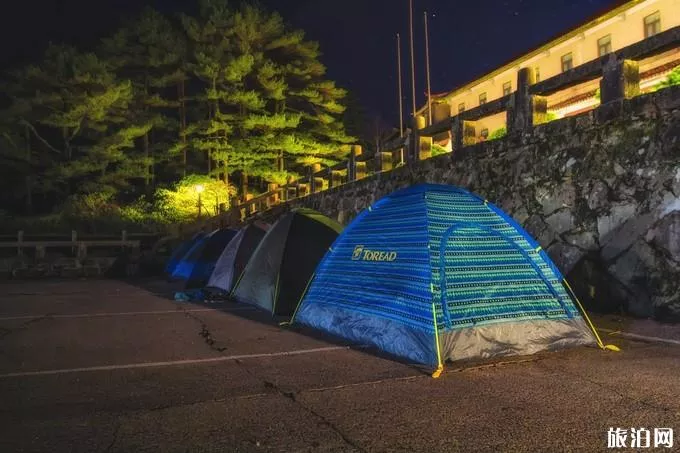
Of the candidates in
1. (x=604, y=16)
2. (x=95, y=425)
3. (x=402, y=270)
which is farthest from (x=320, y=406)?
(x=604, y=16)

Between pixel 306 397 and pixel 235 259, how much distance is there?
6167 mm

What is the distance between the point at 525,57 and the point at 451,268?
64.8 feet

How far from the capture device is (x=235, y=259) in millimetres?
9508

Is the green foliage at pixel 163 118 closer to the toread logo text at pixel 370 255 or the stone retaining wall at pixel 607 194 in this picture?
the stone retaining wall at pixel 607 194

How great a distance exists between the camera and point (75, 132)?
1064 inches

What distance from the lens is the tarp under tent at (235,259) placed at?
949 centimetres

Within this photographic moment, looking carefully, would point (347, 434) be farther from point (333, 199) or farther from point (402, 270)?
point (333, 199)

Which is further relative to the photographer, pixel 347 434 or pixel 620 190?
pixel 620 190

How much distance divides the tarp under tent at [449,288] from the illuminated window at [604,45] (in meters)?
17.4

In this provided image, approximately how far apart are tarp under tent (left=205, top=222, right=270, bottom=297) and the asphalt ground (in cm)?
355

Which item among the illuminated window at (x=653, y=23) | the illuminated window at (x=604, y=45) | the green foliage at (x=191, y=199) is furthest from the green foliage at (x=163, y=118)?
the illuminated window at (x=653, y=23)

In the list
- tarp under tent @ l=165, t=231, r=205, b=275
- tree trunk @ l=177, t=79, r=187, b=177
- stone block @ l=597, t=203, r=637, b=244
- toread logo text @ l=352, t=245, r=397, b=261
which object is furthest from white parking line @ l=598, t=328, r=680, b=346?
Answer: tree trunk @ l=177, t=79, r=187, b=177

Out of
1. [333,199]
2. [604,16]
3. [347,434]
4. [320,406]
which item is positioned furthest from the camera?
[604,16]

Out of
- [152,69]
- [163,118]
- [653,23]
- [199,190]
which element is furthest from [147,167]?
[653,23]
